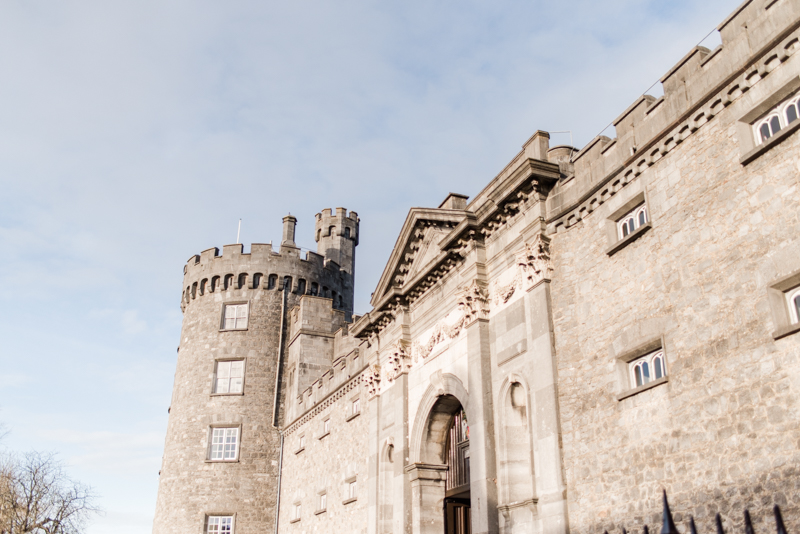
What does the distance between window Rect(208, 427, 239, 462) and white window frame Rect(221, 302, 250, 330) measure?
493 centimetres

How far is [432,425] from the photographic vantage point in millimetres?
20047

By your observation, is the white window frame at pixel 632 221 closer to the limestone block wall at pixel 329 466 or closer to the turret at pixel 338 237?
the limestone block wall at pixel 329 466

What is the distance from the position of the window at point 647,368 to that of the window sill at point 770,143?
3394mm

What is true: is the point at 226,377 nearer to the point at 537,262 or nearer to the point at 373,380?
the point at 373,380

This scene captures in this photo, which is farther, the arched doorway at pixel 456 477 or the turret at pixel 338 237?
the turret at pixel 338 237

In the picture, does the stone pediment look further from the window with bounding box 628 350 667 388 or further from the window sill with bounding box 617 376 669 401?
the window sill with bounding box 617 376 669 401

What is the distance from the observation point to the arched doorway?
19297mm

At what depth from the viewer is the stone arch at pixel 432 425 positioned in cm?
1960

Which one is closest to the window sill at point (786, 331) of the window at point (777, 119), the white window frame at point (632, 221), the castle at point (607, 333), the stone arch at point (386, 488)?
the castle at point (607, 333)

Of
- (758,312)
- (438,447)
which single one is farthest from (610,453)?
(438,447)

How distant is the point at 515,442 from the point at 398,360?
6.72 m

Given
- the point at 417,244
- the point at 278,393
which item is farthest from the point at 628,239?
the point at 278,393

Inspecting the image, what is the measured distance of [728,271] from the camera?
36.3ft

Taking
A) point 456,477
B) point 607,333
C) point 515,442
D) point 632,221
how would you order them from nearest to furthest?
1. point 607,333
2. point 632,221
3. point 515,442
4. point 456,477
